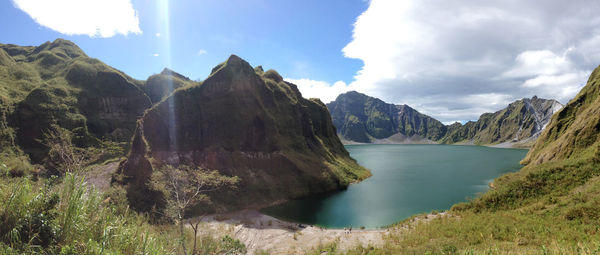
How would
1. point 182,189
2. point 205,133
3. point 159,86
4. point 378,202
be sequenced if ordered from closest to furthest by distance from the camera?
1. point 182,189
2. point 378,202
3. point 205,133
4. point 159,86

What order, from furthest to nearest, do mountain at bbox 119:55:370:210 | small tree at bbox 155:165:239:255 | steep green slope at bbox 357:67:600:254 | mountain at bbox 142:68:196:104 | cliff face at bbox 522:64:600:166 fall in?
mountain at bbox 142:68:196:104 → mountain at bbox 119:55:370:210 → cliff face at bbox 522:64:600:166 → small tree at bbox 155:165:239:255 → steep green slope at bbox 357:67:600:254

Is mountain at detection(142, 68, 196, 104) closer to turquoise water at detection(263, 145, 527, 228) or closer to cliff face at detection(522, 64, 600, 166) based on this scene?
turquoise water at detection(263, 145, 527, 228)

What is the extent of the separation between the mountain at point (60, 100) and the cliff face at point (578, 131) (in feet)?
352

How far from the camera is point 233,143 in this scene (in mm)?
56125

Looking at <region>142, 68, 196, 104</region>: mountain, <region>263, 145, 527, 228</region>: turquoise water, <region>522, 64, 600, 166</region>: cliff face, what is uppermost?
<region>142, 68, 196, 104</region>: mountain

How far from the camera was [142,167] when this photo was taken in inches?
1759

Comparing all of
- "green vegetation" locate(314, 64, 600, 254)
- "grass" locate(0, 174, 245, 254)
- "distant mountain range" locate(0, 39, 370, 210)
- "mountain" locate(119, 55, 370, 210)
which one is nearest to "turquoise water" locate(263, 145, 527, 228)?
"mountain" locate(119, 55, 370, 210)

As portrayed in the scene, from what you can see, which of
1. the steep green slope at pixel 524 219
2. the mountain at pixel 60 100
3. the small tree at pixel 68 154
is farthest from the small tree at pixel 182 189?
the mountain at pixel 60 100

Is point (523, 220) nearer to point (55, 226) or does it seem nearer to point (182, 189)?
point (55, 226)

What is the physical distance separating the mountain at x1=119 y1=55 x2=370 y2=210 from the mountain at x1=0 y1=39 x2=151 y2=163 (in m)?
19.9

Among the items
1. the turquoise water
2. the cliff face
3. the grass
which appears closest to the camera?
the grass

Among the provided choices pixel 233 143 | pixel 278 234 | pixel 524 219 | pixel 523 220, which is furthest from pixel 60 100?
pixel 524 219

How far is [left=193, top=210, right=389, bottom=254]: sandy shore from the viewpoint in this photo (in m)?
28.0

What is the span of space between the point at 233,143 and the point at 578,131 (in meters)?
75.9
